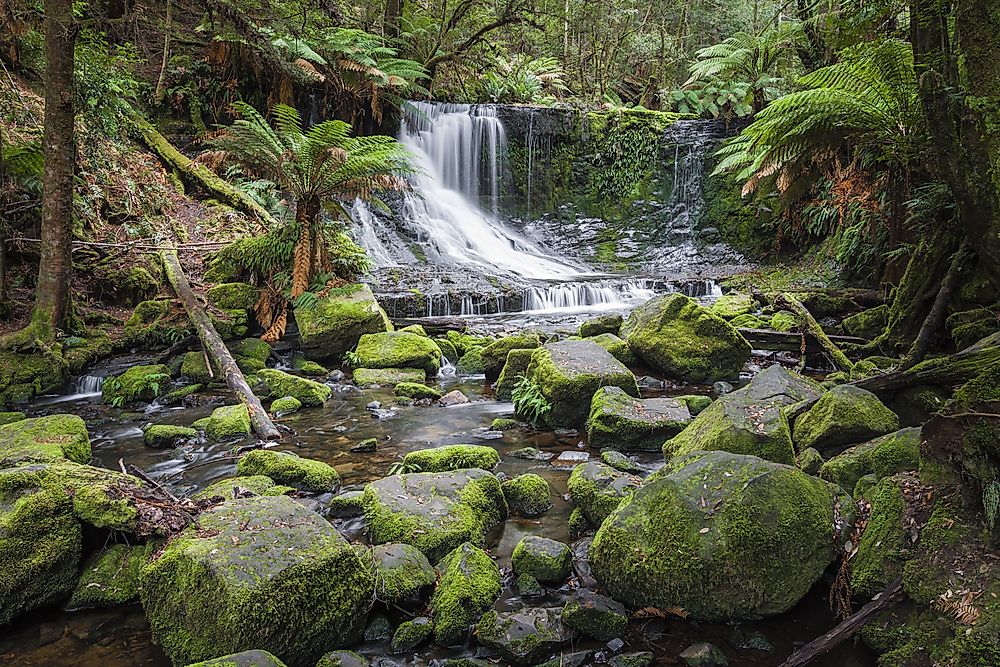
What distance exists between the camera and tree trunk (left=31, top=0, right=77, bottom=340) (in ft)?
20.1

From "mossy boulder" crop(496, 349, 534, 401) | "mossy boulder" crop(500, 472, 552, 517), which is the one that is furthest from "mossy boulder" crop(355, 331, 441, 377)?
"mossy boulder" crop(500, 472, 552, 517)

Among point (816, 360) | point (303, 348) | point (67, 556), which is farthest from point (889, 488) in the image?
point (303, 348)

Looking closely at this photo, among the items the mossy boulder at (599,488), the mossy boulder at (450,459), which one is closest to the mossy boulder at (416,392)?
the mossy boulder at (450,459)

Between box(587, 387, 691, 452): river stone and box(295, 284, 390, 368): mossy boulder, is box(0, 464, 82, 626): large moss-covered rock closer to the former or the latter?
box(587, 387, 691, 452): river stone

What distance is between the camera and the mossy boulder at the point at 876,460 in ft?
10.4

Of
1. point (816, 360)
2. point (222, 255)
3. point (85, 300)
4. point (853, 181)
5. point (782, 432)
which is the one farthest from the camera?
point (853, 181)

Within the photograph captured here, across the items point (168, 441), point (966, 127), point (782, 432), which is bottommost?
point (168, 441)

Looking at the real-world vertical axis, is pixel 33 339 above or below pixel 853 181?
below

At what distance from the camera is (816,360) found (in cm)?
714

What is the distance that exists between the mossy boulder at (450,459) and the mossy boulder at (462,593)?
122 centimetres

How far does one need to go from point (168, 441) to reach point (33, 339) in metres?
2.85

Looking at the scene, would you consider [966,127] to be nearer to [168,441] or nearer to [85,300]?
[168,441]

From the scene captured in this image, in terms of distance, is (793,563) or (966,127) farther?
(966,127)

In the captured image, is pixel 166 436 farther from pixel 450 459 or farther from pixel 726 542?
pixel 726 542
